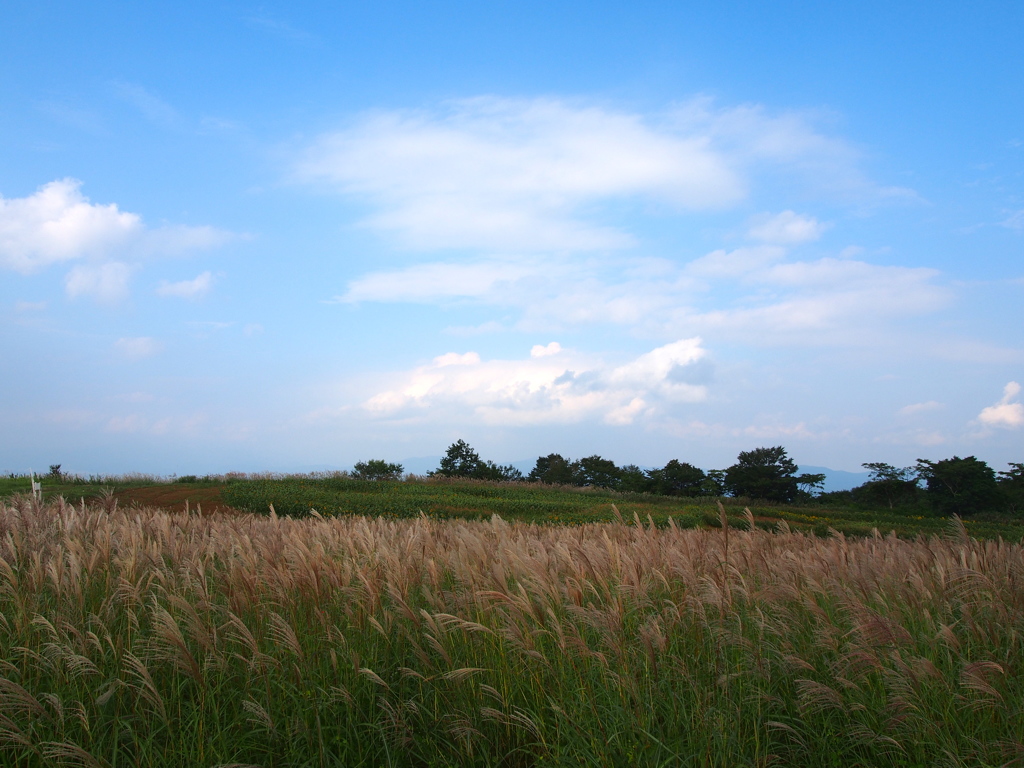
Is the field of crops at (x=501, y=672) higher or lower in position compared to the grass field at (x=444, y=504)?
higher

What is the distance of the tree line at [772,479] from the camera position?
24.1m

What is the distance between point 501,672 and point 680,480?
31796mm

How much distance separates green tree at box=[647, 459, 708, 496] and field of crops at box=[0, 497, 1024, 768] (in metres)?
29.2

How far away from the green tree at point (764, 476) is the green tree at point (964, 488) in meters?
6.43

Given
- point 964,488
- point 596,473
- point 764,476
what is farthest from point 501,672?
point 596,473

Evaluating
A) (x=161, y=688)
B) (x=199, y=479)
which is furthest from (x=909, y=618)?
(x=199, y=479)

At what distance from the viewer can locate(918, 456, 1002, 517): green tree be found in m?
23.9

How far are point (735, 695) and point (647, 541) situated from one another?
2482mm

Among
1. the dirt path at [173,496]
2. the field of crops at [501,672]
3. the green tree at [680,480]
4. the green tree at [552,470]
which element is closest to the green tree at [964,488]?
the green tree at [680,480]

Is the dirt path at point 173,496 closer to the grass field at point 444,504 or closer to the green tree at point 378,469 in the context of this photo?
the grass field at point 444,504

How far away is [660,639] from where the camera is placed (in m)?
2.84

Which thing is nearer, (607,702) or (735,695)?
(607,702)

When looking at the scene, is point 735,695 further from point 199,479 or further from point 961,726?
point 199,479

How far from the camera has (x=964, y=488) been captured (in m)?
24.1
